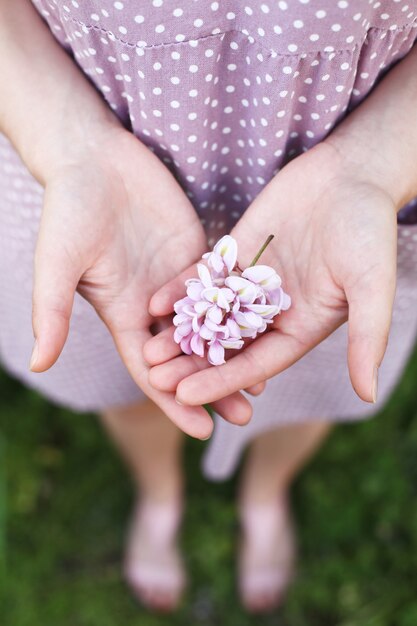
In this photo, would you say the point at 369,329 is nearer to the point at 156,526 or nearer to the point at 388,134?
the point at 388,134

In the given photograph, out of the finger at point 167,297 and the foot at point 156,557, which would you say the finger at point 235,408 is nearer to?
the finger at point 167,297

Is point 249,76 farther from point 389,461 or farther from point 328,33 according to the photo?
point 389,461

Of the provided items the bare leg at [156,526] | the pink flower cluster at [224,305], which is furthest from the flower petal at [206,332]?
the bare leg at [156,526]

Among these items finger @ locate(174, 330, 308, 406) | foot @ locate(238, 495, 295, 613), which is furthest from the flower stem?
foot @ locate(238, 495, 295, 613)

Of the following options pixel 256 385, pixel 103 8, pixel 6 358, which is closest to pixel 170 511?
pixel 6 358

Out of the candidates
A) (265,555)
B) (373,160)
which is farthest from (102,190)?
(265,555)

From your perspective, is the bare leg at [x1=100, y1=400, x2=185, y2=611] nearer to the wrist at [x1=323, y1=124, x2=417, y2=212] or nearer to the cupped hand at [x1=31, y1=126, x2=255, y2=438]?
the cupped hand at [x1=31, y1=126, x2=255, y2=438]
